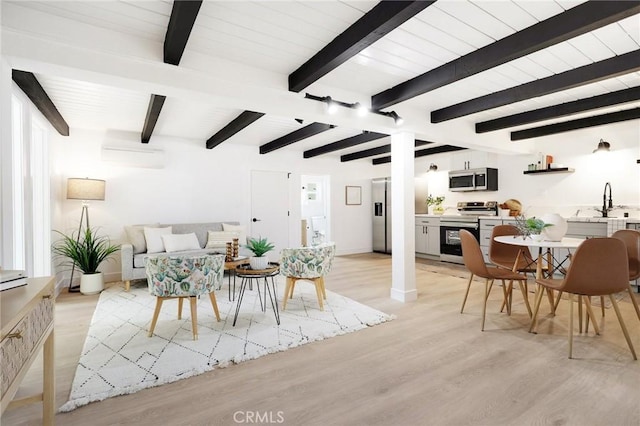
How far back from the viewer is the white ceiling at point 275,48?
1986mm

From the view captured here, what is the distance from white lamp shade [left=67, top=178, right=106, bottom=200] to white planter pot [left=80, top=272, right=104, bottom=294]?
1.09m

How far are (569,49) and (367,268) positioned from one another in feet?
14.0

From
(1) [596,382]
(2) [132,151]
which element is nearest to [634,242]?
(1) [596,382]

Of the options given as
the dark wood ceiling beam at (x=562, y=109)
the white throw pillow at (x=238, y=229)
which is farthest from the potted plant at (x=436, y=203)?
the white throw pillow at (x=238, y=229)

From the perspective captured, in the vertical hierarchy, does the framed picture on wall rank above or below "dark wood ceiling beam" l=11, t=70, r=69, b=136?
below

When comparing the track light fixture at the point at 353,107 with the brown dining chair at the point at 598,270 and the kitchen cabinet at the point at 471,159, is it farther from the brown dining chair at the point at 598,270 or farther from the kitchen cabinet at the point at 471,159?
the kitchen cabinet at the point at 471,159

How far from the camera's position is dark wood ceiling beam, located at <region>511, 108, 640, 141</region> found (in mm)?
4141

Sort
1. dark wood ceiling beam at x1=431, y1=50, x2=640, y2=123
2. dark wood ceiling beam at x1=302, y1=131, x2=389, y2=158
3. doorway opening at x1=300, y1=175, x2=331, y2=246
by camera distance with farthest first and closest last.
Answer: doorway opening at x1=300, y1=175, x2=331, y2=246
dark wood ceiling beam at x1=302, y1=131, x2=389, y2=158
dark wood ceiling beam at x1=431, y1=50, x2=640, y2=123

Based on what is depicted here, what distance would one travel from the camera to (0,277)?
1380 mm

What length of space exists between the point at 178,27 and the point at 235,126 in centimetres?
254

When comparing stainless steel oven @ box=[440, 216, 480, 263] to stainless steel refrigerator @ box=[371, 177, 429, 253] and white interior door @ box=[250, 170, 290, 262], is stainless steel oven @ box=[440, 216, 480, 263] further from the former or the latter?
white interior door @ box=[250, 170, 290, 262]

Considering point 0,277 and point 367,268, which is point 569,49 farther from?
point 367,268

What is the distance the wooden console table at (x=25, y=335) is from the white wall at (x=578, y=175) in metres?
6.59

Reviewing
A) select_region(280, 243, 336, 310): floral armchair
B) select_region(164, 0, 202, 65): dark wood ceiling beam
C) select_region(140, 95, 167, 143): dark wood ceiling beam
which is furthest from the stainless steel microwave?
select_region(164, 0, 202, 65): dark wood ceiling beam
